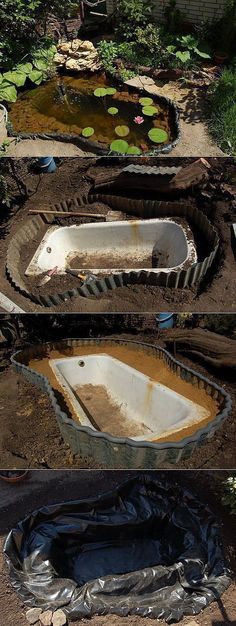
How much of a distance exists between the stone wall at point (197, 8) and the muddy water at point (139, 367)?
1054cm

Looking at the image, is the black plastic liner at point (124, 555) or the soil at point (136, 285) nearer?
the soil at point (136, 285)

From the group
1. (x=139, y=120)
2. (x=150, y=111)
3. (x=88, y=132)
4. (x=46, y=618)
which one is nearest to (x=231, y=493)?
(x=46, y=618)

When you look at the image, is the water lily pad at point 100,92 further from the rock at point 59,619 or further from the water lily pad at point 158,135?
the rock at point 59,619

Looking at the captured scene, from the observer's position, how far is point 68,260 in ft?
17.5

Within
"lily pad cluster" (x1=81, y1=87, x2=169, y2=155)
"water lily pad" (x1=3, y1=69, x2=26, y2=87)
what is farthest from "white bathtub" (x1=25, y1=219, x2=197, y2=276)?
"water lily pad" (x1=3, y1=69, x2=26, y2=87)

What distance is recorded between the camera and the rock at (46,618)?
215 inches

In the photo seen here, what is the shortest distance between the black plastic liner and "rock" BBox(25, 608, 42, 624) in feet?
0.20

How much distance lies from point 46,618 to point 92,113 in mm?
9471

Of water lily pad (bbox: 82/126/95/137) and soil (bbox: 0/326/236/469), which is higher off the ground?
water lily pad (bbox: 82/126/95/137)

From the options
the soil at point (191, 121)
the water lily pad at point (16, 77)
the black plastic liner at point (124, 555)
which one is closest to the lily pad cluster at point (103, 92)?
the soil at point (191, 121)

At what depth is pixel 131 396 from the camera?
12.0ft

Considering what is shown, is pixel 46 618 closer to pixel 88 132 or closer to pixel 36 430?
pixel 36 430

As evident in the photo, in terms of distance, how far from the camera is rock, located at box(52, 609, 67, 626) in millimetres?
5453

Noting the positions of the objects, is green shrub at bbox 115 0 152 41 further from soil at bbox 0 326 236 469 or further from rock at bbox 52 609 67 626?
rock at bbox 52 609 67 626
